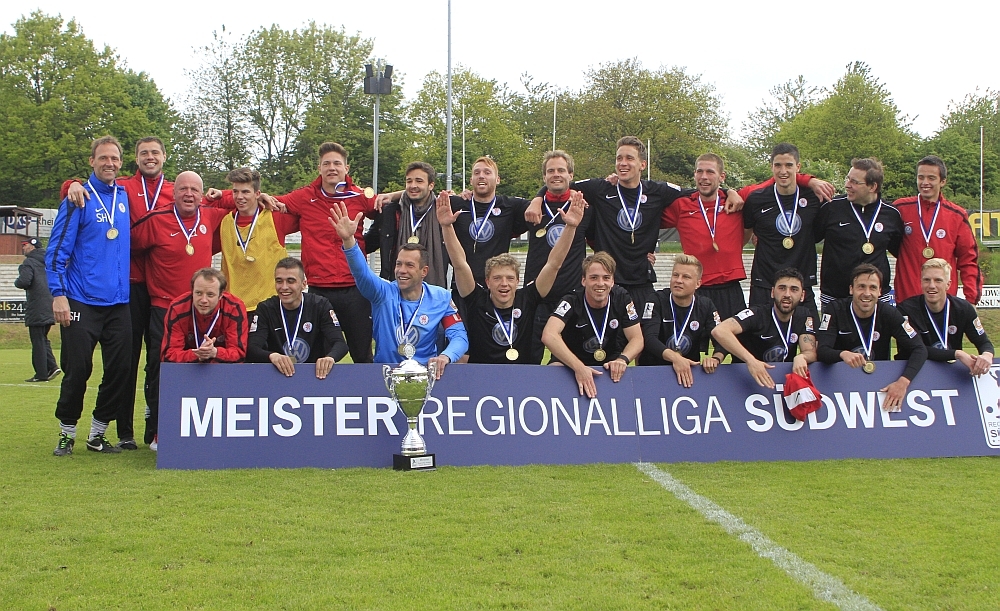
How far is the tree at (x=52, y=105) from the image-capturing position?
45.5 meters

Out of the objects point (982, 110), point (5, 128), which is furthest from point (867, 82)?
point (5, 128)

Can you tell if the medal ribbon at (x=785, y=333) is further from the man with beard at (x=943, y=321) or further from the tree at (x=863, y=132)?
the tree at (x=863, y=132)

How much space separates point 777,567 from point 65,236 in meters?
5.24

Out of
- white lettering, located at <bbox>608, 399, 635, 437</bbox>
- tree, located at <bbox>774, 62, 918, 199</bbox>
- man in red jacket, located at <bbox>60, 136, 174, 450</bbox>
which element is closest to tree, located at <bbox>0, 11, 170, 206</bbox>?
tree, located at <bbox>774, 62, 918, 199</bbox>

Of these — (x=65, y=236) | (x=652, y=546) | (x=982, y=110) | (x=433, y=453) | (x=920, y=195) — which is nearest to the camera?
(x=652, y=546)

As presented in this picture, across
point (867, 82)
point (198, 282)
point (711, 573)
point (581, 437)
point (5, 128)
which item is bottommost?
point (711, 573)

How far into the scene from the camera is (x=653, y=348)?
6.86 m

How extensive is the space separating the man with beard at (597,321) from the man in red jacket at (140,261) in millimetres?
3015

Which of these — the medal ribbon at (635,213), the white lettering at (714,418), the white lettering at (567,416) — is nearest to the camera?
the white lettering at (567,416)

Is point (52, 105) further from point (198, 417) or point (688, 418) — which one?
point (688, 418)

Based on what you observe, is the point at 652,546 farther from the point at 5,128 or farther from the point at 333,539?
the point at 5,128

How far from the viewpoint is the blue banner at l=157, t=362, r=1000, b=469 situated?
20.0 ft

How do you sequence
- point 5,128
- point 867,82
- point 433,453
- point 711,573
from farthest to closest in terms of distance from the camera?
point 867,82 → point 5,128 → point 433,453 → point 711,573

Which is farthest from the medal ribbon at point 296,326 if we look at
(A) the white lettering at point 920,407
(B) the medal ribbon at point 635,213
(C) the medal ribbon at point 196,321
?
(A) the white lettering at point 920,407
